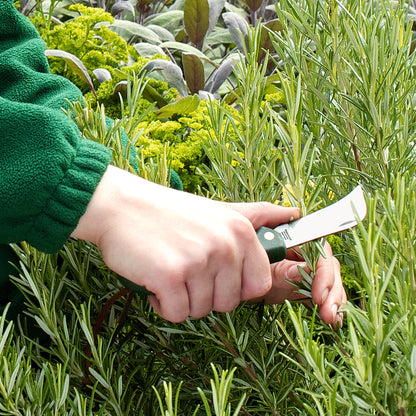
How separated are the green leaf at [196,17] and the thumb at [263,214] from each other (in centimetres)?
189

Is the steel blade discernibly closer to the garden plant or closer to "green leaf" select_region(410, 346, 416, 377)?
the garden plant

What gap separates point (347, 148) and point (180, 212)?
0.34 meters

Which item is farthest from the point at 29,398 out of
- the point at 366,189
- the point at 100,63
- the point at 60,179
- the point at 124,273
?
the point at 100,63

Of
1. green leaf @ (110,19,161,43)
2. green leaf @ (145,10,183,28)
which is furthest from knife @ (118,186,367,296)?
green leaf @ (145,10,183,28)

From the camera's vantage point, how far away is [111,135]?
3.13ft

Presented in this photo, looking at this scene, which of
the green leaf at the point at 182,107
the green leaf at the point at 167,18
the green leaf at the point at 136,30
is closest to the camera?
the green leaf at the point at 182,107

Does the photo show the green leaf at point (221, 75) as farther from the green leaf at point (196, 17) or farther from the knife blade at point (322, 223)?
the knife blade at point (322, 223)

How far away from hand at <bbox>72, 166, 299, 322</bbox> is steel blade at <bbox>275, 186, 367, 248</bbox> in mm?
56

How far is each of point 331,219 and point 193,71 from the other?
1631 millimetres

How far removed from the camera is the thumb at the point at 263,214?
85cm

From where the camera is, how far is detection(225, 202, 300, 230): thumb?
0.85 m

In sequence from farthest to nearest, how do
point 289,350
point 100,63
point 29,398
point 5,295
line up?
point 100,63
point 5,295
point 289,350
point 29,398

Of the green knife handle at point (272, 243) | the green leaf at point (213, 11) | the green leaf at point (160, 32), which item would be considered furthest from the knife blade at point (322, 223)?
the green leaf at point (160, 32)

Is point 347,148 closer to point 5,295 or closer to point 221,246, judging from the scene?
point 221,246
